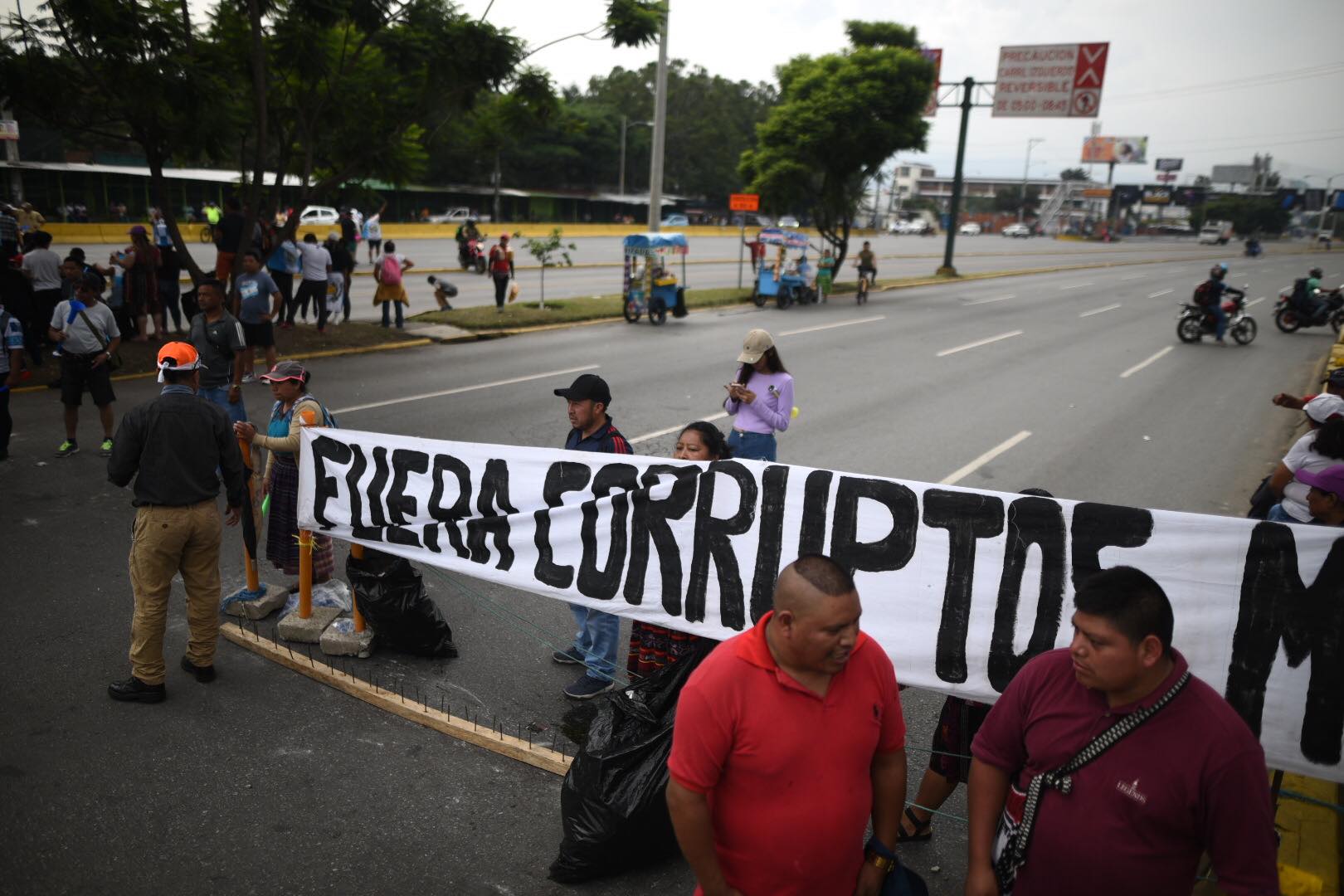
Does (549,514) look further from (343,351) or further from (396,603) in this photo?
(343,351)

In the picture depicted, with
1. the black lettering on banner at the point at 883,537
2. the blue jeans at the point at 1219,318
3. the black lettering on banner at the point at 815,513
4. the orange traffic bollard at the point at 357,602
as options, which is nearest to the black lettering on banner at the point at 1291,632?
the black lettering on banner at the point at 883,537

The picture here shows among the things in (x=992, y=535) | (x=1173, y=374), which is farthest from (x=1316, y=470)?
(x=1173, y=374)

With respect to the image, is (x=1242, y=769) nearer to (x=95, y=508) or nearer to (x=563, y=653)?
(x=563, y=653)

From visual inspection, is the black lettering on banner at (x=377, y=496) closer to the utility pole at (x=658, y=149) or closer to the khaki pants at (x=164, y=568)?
the khaki pants at (x=164, y=568)

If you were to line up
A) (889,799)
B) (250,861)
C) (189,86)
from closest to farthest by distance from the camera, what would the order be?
(889,799) → (250,861) → (189,86)

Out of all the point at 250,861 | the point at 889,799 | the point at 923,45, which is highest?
the point at 923,45

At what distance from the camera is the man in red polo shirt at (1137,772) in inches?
92.5

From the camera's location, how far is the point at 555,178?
282ft

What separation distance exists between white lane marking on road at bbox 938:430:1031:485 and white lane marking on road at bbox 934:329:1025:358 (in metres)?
6.74

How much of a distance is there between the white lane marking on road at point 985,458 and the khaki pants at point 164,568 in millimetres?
6963

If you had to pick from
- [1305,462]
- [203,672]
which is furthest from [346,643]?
[1305,462]

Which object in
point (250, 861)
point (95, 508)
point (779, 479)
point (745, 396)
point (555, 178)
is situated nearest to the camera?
point (250, 861)

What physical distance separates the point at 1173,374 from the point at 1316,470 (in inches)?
544

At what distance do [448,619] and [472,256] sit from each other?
84.7 ft
